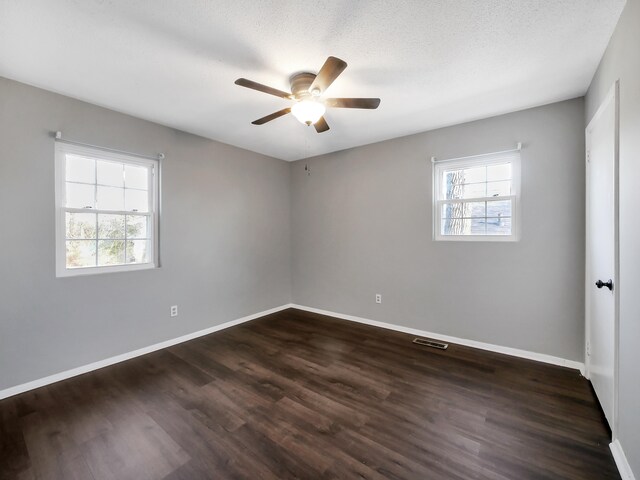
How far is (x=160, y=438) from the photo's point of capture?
181 cm

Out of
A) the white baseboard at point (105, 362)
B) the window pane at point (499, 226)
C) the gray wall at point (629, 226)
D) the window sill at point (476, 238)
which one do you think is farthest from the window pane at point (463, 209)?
the white baseboard at point (105, 362)

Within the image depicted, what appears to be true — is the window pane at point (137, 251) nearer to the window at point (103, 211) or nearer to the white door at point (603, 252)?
the window at point (103, 211)

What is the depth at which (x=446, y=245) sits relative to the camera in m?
3.35

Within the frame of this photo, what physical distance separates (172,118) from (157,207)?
100cm

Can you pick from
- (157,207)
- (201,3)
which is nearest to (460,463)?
(201,3)

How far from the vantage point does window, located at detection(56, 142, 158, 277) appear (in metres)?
2.59

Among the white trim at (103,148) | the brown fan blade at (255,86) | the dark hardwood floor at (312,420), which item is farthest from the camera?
the white trim at (103,148)

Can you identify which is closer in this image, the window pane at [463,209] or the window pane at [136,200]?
the window pane at [136,200]

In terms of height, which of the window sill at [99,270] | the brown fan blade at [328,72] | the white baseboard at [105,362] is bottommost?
the white baseboard at [105,362]

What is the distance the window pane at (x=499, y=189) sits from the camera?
9.88 ft

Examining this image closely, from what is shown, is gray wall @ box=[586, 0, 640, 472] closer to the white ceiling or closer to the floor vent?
the white ceiling

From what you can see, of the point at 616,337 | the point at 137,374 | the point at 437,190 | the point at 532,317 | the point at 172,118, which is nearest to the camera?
the point at 616,337

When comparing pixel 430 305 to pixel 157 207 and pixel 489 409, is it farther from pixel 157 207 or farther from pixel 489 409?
pixel 157 207

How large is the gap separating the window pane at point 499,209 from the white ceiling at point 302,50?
A: 0.96 meters
